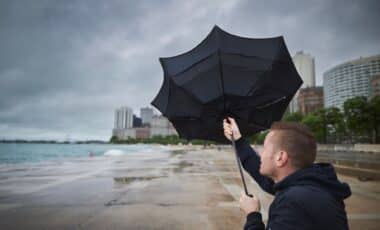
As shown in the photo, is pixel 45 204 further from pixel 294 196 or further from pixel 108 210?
pixel 294 196

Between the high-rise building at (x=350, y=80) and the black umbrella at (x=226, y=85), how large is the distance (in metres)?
136

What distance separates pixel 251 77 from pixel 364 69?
15216cm

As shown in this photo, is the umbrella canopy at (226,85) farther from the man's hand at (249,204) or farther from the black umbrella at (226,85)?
the man's hand at (249,204)

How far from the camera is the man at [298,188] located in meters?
1.33

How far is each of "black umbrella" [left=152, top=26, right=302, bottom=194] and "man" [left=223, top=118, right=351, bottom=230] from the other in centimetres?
84

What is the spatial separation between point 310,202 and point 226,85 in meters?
1.30

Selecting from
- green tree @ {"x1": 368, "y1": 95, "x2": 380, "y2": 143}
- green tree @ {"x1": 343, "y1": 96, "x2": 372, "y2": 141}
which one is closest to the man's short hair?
Result: green tree @ {"x1": 368, "y1": 95, "x2": 380, "y2": 143}

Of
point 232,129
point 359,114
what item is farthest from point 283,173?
point 359,114

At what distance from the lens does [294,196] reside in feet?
4.47

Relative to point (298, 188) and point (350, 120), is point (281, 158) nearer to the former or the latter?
point (298, 188)

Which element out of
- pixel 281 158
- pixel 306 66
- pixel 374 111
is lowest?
pixel 281 158

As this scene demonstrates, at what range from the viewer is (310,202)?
134cm

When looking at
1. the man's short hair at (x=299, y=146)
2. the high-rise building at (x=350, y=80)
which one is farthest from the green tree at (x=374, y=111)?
the high-rise building at (x=350, y=80)

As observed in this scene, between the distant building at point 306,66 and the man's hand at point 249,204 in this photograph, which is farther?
the distant building at point 306,66
